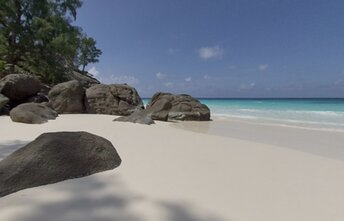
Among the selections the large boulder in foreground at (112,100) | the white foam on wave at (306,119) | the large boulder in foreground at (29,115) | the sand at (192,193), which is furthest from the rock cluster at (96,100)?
the sand at (192,193)

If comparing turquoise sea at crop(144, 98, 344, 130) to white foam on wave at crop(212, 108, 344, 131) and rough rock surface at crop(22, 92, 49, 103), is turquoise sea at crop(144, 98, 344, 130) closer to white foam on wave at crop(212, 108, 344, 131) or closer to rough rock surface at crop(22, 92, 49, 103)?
white foam on wave at crop(212, 108, 344, 131)

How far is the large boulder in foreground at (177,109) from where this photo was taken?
38.0ft

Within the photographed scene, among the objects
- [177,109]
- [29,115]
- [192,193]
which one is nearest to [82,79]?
[177,109]

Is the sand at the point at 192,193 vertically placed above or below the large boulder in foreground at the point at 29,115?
below

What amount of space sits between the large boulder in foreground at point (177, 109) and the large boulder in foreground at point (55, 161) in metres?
8.10

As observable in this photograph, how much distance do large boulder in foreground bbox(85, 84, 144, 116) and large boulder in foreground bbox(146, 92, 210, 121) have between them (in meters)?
0.99

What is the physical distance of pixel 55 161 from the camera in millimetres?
2641

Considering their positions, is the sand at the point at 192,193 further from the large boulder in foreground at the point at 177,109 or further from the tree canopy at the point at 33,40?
the tree canopy at the point at 33,40

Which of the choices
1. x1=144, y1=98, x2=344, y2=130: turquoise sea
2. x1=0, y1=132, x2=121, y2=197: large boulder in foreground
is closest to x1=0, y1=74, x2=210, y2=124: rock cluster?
x1=144, y1=98, x2=344, y2=130: turquoise sea

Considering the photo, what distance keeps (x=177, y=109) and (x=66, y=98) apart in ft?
18.3

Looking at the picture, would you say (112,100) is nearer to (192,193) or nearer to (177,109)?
(177,109)

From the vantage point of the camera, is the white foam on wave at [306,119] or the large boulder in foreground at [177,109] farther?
the large boulder in foreground at [177,109]

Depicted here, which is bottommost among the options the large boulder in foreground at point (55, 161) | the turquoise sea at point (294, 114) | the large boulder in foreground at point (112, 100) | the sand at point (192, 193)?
the turquoise sea at point (294, 114)

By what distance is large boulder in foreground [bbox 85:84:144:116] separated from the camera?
11812 mm
